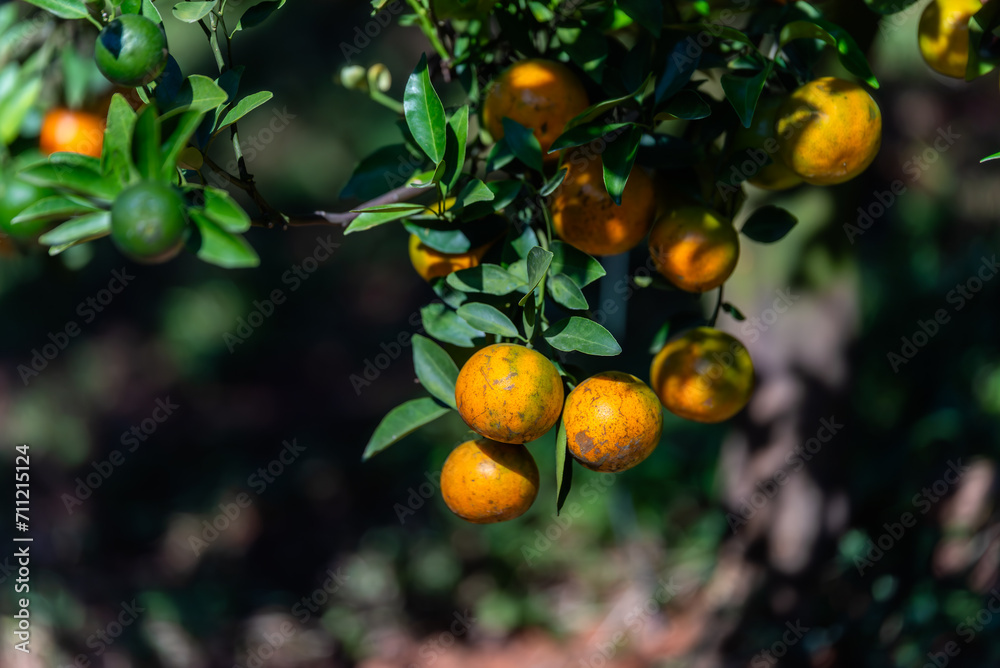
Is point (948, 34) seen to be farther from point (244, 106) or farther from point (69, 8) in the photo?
point (69, 8)

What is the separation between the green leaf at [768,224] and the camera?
89cm

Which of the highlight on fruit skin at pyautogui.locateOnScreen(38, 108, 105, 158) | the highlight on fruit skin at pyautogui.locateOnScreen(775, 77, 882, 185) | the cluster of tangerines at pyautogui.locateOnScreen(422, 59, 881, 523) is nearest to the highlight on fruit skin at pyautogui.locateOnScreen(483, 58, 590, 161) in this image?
the cluster of tangerines at pyautogui.locateOnScreen(422, 59, 881, 523)

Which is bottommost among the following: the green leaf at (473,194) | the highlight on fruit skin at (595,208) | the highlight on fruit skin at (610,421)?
the highlight on fruit skin at (610,421)

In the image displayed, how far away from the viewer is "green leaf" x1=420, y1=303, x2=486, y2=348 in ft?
2.61

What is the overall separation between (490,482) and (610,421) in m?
0.14

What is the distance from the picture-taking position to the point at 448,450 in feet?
8.57

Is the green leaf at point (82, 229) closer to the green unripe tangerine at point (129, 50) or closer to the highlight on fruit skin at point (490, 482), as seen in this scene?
the green unripe tangerine at point (129, 50)

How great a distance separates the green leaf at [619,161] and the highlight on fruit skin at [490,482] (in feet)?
0.92

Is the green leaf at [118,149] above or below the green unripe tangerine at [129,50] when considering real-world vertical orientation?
below

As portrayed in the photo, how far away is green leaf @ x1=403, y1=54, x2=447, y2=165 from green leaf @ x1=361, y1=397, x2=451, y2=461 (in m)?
0.27

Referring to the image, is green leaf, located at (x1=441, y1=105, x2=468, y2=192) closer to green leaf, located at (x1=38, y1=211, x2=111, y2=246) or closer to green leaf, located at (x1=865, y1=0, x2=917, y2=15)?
green leaf, located at (x1=38, y1=211, x2=111, y2=246)

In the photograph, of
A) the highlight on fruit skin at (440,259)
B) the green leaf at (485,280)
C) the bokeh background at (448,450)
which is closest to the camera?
the green leaf at (485,280)

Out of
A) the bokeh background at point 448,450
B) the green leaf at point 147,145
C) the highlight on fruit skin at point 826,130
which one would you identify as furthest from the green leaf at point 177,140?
the bokeh background at point 448,450

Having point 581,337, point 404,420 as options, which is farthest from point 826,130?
point 404,420
